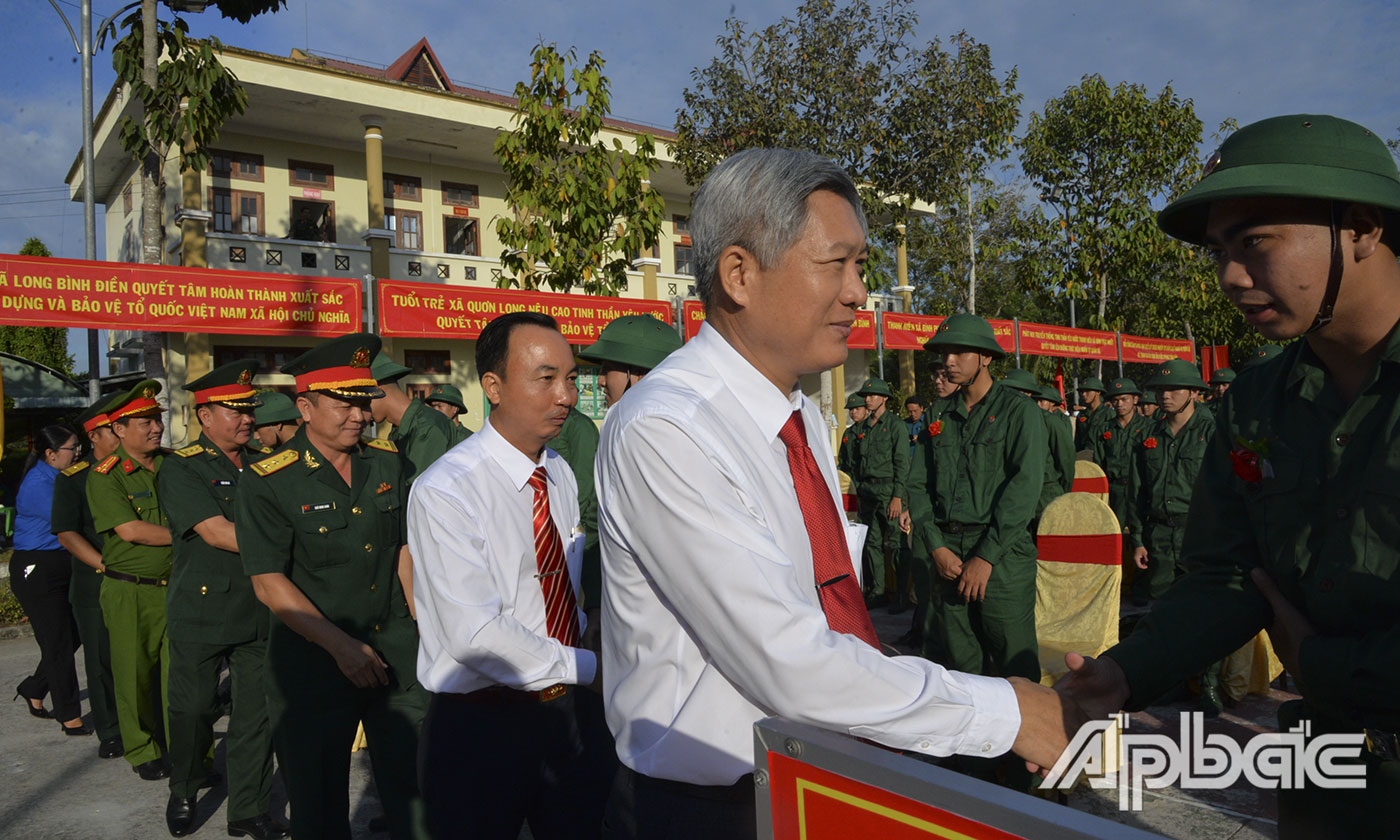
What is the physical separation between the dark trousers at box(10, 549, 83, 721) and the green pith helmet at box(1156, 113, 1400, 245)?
701 centimetres

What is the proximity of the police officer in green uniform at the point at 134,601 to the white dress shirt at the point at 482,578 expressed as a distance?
3.41 meters

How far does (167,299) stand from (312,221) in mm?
9715

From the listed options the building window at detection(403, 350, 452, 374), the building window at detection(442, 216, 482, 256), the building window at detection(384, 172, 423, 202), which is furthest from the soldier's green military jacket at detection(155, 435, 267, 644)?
the building window at detection(442, 216, 482, 256)

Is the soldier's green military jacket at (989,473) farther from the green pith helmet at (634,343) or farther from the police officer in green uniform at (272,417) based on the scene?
the police officer in green uniform at (272,417)

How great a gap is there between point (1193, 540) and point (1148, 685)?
0.39 meters

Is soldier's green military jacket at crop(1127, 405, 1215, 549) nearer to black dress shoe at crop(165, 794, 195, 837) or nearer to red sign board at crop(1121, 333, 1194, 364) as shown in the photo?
black dress shoe at crop(165, 794, 195, 837)

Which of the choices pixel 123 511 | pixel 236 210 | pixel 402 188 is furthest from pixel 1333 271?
pixel 402 188

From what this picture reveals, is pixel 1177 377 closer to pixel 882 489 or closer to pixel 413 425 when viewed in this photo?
pixel 882 489

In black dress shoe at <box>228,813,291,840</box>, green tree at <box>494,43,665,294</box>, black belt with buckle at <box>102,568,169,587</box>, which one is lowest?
black dress shoe at <box>228,813,291,840</box>

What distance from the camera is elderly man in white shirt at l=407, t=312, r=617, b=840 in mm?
2467

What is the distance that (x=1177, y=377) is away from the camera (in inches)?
273

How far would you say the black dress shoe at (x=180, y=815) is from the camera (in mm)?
4293

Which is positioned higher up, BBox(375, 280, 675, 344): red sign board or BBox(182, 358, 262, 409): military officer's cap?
BBox(375, 280, 675, 344): red sign board

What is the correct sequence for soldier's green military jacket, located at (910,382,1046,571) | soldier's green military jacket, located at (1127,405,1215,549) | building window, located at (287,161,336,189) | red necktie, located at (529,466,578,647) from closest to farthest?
red necktie, located at (529,466,578,647), soldier's green military jacket, located at (910,382,1046,571), soldier's green military jacket, located at (1127,405,1215,549), building window, located at (287,161,336,189)
